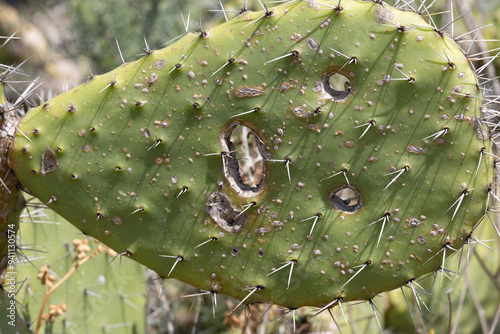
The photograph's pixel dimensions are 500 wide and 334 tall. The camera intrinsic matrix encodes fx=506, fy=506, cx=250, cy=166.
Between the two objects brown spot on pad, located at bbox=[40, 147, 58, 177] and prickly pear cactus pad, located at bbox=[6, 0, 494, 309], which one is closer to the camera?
prickly pear cactus pad, located at bbox=[6, 0, 494, 309]

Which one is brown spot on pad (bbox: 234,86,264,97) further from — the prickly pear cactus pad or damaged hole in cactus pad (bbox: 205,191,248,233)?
damaged hole in cactus pad (bbox: 205,191,248,233)

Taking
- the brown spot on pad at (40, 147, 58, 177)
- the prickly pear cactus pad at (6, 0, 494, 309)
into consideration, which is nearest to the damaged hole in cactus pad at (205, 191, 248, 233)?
the prickly pear cactus pad at (6, 0, 494, 309)

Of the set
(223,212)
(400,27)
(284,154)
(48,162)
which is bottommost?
(223,212)

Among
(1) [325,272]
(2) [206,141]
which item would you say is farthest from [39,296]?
(1) [325,272]

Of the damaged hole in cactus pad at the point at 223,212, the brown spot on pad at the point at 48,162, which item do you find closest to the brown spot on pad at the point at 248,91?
the damaged hole in cactus pad at the point at 223,212

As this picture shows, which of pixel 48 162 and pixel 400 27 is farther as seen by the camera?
pixel 48 162

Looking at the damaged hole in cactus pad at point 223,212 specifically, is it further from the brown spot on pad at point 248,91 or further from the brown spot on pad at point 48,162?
the brown spot on pad at point 48,162

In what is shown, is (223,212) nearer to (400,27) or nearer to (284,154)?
(284,154)

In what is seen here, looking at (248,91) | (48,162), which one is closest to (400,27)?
(248,91)
